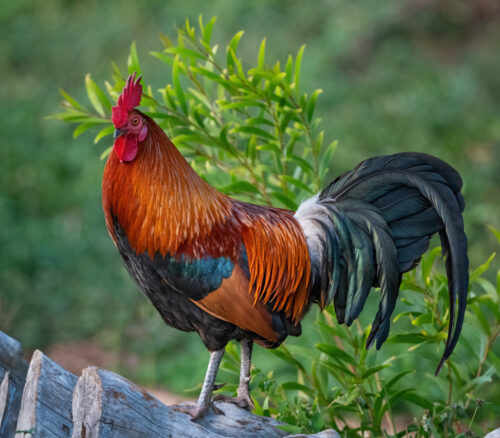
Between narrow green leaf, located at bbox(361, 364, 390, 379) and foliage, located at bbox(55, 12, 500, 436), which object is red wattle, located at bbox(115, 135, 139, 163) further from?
narrow green leaf, located at bbox(361, 364, 390, 379)

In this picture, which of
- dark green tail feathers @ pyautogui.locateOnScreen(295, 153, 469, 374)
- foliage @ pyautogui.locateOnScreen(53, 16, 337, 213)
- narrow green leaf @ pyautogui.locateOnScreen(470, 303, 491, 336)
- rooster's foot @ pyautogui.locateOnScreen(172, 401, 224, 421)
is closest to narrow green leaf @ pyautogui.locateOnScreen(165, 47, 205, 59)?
foliage @ pyautogui.locateOnScreen(53, 16, 337, 213)

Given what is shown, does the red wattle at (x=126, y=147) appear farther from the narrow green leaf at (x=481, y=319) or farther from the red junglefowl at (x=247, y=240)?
the narrow green leaf at (x=481, y=319)

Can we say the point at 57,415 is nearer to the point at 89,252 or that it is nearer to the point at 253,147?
the point at 253,147

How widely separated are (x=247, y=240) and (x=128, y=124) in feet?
1.98

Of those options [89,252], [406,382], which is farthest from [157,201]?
[89,252]

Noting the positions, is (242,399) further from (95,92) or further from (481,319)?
(95,92)

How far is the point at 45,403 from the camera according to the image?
2.29 meters

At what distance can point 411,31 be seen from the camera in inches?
328

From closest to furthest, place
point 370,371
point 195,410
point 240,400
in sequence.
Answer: point 195,410
point 240,400
point 370,371

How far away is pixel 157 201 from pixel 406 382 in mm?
2104

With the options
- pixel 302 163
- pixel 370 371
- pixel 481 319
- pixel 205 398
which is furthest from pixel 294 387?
pixel 302 163

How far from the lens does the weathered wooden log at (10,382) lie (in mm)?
2520

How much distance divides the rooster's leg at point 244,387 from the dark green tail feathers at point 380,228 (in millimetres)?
361

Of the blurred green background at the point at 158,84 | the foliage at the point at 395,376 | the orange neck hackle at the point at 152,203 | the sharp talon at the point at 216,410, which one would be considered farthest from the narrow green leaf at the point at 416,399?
the blurred green background at the point at 158,84
